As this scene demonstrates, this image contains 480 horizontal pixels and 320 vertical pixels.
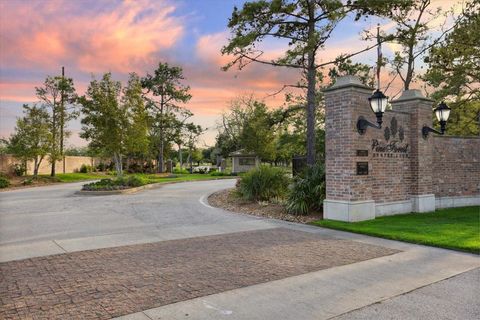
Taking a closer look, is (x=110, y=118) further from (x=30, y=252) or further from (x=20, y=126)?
(x=30, y=252)

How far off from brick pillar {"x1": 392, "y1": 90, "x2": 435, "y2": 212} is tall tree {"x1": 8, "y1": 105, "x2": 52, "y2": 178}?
995 inches

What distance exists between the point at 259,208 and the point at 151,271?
710 centimetres

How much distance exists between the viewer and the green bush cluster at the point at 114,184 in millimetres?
18098

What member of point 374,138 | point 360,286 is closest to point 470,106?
point 374,138

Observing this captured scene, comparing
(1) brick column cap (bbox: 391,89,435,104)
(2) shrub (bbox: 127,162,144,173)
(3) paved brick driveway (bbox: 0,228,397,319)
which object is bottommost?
(3) paved brick driveway (bbox: 0,228,397,319)

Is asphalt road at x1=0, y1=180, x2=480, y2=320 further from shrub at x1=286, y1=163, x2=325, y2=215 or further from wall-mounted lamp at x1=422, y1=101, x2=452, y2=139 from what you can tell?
wall-mounted lamp at x1=422, y1=101, x2=452, y2=139

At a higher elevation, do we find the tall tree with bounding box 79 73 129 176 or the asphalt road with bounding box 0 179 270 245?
the tall tree with bounding box 79 73 129 176

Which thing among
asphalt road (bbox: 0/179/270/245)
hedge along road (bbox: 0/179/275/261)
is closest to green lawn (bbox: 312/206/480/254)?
hedge along road (bbox: 0/179/275/261)

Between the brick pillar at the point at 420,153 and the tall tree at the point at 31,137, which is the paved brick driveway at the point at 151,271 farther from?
the tall tree at the point at 31,137

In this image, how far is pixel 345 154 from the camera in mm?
9109

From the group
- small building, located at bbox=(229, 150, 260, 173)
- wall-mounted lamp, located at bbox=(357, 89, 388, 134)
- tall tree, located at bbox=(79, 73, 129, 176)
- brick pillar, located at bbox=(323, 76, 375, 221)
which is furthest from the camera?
small building, located at bbox=(229, 150, 260, 173)

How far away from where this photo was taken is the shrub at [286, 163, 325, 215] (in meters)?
10.3

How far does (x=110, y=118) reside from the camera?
67.1 ft

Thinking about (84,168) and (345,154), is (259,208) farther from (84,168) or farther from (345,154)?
(84,168)
